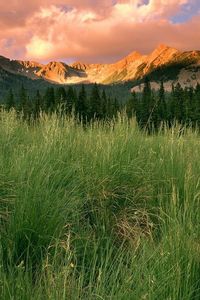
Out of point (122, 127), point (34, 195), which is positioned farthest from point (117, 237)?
point (122, 127)

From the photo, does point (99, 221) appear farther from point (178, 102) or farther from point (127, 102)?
point (178, 102)

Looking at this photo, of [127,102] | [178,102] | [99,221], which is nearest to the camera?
[99,221]

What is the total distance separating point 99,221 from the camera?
13.1 feet

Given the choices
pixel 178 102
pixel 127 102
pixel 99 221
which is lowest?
pixel 178 102

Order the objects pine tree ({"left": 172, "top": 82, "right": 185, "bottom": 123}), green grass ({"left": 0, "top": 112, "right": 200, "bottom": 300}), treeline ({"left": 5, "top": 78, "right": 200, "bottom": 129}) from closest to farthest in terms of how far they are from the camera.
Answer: green grass ({"left": 0, "top": 112, "right": 200, "bottom": 300}), treeline ({"left": 5, "top": 78, "right": 200, "bottom": 129}), pine tree ({"left": 172, "top": 82, "right": 185, "bottom": 123})

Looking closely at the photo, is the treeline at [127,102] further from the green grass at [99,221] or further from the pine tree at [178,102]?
the green grass at [99,221]

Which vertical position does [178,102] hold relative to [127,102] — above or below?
below

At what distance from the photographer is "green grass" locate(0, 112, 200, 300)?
2.42 metres

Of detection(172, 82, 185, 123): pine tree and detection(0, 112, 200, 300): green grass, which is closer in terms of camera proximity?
detection(0, 112, 200, 300): green grass

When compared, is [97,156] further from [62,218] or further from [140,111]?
[140,111]

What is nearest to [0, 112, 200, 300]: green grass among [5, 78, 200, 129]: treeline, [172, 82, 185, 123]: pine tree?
[5, 78, 200, 129]: treeline

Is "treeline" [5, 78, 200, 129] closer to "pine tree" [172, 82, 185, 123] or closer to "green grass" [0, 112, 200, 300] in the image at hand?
"pine tree" [172, 82, 185, 123]

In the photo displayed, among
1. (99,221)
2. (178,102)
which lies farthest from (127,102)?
(99,221)

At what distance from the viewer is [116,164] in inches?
190
